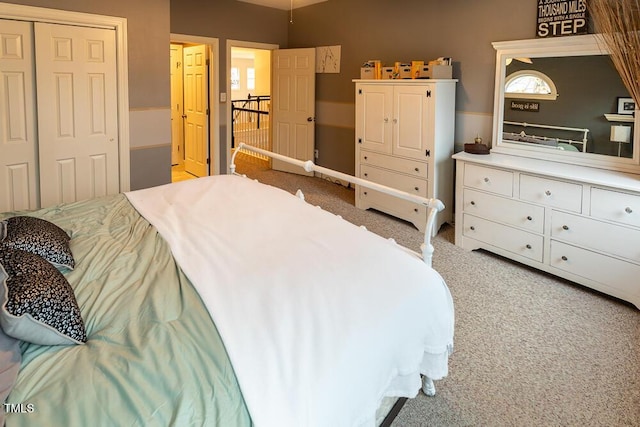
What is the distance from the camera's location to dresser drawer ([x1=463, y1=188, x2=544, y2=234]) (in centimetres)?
331

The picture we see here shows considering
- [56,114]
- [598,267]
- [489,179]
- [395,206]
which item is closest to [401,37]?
[395,206]

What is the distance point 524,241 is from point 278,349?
2.82 meters

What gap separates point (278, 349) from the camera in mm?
1188

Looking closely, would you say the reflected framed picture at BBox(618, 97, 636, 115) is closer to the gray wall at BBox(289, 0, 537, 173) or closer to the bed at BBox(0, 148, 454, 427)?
the gray wall at BBox(289, 0, 537, 173)

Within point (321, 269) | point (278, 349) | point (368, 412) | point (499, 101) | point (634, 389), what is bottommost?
point (634, 389)

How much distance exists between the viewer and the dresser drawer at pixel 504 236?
3352mm

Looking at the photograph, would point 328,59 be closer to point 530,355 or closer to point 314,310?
point 530,355

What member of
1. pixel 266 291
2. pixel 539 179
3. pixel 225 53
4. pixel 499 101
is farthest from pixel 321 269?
pixel 225 53

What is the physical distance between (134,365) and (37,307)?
338mm

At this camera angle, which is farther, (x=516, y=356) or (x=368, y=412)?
(x=516, y=356)

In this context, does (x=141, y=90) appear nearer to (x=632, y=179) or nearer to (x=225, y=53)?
(x=225, y=53)

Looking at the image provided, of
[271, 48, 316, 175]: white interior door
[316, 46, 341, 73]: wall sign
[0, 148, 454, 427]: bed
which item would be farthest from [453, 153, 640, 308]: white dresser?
[271, 48, 316, 175]: white interior door

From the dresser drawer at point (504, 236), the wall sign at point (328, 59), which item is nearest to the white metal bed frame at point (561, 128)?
the dresser drawer at point (504, 236)

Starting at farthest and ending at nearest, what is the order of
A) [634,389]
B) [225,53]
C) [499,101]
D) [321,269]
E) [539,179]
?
1. [225,53]
2. [499,101]
3. [539,179]
4. [634,389]
5. [321,269]
